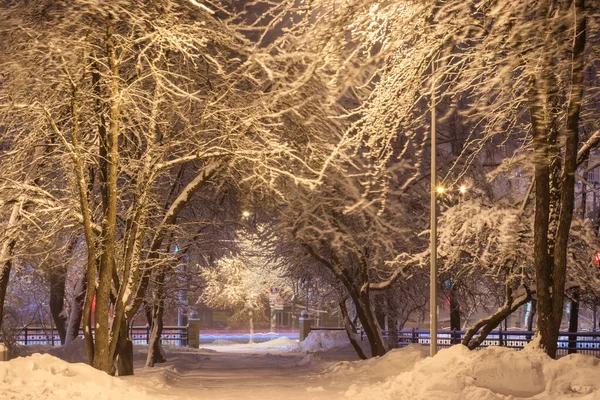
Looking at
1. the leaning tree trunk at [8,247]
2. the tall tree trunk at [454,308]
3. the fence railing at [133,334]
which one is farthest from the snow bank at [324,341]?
the leaning tree trunk at [8,247]

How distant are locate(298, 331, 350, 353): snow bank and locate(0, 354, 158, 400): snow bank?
2667cm

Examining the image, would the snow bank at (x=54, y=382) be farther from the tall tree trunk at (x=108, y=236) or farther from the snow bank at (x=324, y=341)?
the snow bank at (x=324, y=341)

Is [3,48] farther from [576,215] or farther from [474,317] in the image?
[474,317]

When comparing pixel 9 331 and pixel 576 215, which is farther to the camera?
pixel 9 331

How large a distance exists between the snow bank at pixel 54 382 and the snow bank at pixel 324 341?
2667 cm

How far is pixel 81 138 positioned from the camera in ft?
49.7

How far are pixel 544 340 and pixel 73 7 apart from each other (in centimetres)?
822

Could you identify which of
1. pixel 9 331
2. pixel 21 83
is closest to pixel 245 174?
pixel 21 83

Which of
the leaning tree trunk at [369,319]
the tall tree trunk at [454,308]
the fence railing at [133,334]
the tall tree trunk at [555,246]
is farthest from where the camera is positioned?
the fence railing at [133,334]

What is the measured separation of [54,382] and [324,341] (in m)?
30.0

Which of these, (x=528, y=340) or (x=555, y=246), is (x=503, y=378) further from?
(x=528, y=340)

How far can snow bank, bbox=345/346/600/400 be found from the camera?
9.78 meters

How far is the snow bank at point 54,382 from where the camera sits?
33.4 feet

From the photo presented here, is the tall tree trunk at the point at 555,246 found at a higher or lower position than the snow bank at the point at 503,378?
higher
